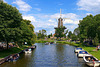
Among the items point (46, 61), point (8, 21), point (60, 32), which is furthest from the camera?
point (60, 32)

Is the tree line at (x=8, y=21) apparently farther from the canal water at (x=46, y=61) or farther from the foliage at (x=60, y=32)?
the foliage at (x=60, y=32)

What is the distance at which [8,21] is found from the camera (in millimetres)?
37719

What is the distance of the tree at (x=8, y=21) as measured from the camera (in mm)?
35997

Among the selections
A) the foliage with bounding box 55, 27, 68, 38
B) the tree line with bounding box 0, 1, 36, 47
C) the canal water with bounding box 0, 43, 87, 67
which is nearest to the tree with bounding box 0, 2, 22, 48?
the tree line with bounding box 0, 1, 36, 47

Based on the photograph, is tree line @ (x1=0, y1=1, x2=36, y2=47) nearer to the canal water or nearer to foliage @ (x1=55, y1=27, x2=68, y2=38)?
the canal water

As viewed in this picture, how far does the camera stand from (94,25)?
7975 centimetres

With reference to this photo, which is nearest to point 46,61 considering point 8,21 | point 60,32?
point 8,21

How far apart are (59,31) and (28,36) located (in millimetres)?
120472

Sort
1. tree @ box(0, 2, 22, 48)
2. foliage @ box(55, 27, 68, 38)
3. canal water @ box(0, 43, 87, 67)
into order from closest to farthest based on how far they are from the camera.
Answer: canal water @ box(0, 43, 87, 67) → tree @ box(0, 2, 22, 48) → foliage @ box(55, 27, 68, 38)

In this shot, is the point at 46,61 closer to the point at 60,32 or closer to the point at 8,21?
the point at 8,21

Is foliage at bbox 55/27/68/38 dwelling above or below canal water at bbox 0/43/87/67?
above

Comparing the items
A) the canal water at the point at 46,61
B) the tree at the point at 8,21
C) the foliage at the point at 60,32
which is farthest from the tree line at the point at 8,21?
the foliage at the point at 60,32

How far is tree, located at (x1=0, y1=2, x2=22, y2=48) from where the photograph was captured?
36.0m

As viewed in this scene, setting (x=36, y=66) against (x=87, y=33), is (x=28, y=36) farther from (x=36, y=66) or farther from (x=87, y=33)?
(x=87, y=33)
